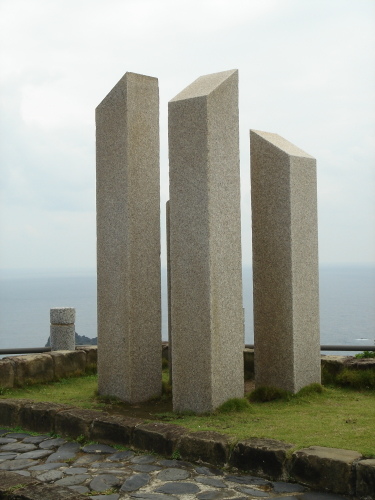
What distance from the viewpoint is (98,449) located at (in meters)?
5.77

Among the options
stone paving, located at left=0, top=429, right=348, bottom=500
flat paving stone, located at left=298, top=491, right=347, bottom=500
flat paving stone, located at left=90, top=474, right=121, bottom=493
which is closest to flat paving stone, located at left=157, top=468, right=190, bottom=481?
stone paving, located at left=0, top=429, right=348, bottom=500

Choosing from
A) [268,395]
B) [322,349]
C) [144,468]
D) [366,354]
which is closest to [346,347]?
[322,349]

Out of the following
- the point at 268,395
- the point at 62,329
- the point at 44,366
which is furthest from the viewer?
the point at 62,329

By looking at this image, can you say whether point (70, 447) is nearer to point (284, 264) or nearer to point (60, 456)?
point (60, 456)

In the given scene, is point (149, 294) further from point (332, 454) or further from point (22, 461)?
point (332, 454)

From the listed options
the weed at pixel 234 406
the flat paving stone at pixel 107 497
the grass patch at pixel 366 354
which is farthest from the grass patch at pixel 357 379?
the flat paving stone at pixel 107 497

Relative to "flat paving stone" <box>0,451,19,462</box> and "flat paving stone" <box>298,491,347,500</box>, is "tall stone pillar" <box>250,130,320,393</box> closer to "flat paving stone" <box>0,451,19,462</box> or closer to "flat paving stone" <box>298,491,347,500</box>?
"flat paving stone" <box>298,491,347,500</box>

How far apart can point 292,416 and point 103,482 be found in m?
2.24

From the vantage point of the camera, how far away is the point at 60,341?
10.3m

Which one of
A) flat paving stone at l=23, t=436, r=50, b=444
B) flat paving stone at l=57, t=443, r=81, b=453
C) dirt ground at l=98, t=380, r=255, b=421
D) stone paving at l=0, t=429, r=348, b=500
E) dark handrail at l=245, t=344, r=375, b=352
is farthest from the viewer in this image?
dark handrail at l=245, t=344, r=375, b=352

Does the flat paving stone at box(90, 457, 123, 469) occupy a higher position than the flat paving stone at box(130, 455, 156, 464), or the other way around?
the flat paving stone at box(130, 455, 156, 464)

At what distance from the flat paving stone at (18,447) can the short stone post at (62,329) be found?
4.19m

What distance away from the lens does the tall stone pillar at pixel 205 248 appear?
21.2 feet

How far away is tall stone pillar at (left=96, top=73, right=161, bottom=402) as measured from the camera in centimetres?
740
